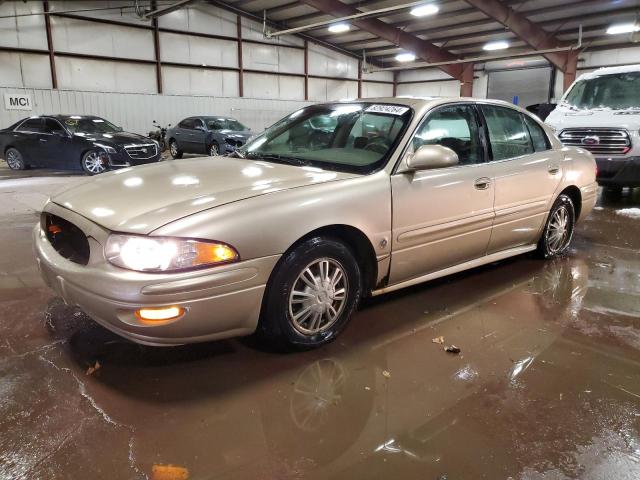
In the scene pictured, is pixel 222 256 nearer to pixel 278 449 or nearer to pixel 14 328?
pixel 278 449

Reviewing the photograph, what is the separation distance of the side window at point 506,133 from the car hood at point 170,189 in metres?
1.38

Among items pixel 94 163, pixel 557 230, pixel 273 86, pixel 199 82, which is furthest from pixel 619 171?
pixel 273 86

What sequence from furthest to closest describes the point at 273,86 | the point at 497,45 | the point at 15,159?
the point at 273,86 → the point at 497,45 → the point at 15,159

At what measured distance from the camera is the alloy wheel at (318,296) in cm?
249

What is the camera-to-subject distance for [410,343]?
8.98 ft

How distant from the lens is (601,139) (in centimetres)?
672

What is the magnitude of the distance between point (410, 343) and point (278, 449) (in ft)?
3.69

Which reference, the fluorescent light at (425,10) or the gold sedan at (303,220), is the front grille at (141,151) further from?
the fluorescent light at (425,10)

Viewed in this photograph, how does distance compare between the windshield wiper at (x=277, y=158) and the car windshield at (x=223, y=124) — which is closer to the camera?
the windshield wiper at (x=277, y=158)

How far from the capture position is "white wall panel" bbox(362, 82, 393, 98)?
23.3 metres

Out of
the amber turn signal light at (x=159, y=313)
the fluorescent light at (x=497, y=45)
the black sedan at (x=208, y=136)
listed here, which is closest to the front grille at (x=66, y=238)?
the amber turn signal light at (x=159, y=313)

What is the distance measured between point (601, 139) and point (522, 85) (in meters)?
15.3

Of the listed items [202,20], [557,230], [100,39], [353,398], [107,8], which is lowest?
[353,398]

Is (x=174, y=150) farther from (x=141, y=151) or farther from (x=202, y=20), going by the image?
(x=202, y=20)
